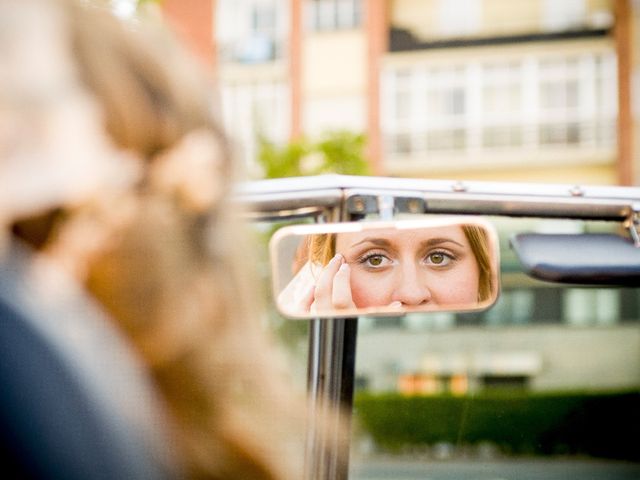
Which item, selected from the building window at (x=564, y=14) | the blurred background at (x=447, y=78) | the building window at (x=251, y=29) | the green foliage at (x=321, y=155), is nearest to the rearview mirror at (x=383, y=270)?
the green foliage at (x=321, y=155)

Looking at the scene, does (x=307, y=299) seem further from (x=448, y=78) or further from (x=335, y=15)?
(x=335, y=15)

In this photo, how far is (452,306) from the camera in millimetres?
2287

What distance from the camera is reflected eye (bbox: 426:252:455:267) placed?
228 centimetres

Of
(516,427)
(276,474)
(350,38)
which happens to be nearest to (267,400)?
(276,474)

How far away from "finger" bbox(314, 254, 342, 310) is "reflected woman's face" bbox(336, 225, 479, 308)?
0.14 ft

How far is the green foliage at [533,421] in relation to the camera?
3.13m

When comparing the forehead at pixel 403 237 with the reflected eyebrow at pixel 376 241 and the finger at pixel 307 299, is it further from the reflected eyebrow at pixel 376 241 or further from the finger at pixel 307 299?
the finger at pixel 307 299

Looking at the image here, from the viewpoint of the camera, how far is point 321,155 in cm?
2155

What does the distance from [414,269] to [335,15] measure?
27968 millimetres

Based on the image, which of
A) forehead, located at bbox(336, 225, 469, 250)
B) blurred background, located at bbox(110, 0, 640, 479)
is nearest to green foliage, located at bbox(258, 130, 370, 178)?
blurred background, located at bbox(110, 0, 640, 479)

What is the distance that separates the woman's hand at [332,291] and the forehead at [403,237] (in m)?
0.10

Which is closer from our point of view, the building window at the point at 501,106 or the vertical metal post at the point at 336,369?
the vertical metal post at the point at 336,369

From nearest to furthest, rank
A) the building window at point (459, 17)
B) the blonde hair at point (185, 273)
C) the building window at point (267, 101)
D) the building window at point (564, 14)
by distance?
the blonde hair at point (185, 273), the building window at point (564, 14), the building window at point (267, 101), the building window at point (459, 17)

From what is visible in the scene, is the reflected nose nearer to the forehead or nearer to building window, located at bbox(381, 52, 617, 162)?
the forehead
